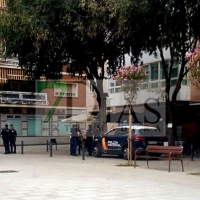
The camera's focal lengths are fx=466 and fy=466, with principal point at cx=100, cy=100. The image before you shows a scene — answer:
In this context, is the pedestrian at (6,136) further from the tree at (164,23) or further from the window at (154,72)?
the window at (154,72)

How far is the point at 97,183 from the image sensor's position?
13180 millimetres

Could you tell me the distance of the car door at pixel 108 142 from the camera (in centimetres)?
2346

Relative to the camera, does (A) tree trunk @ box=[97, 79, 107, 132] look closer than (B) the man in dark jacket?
No

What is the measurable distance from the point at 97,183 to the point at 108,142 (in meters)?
10.4

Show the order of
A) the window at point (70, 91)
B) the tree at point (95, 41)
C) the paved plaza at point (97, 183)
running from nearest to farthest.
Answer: the paved plaza at point (97, 183), the tree at point (95, 41), the window at point (70, 91)

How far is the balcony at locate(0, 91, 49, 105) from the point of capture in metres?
41.6

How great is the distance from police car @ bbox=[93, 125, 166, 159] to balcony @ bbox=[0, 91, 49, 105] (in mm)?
18937

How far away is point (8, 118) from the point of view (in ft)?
141

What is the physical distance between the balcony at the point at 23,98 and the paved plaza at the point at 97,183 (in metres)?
23.9

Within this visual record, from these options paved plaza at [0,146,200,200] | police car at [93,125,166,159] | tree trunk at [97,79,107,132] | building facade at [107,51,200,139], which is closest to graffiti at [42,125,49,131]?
building facade at [107,51,200,139]

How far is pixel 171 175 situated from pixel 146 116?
650 inches

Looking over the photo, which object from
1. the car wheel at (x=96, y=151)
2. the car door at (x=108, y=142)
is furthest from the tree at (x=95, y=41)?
the car door at (x=108, y=142)

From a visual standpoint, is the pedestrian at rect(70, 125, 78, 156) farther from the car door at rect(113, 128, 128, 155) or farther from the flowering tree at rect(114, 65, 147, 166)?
the flowering tree at rect(114, 65, 147, 166)

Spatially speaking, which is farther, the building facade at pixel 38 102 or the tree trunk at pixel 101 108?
the building facade at pixel 38 102
